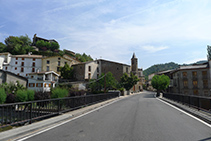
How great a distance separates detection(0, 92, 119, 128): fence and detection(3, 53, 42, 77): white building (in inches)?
1787

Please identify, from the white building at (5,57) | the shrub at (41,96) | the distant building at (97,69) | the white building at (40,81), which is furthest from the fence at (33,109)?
the white building at (5,57)

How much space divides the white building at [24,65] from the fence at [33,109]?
45390 millimetres

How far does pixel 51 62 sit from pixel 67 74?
7411 millimetres

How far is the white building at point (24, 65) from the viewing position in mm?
51294

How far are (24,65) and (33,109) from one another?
51.7 m

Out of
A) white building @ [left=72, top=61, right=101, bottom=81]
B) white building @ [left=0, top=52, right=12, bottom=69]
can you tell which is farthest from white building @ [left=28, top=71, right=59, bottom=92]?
white building @ [left=0, top=52, right=12, bottom=69]

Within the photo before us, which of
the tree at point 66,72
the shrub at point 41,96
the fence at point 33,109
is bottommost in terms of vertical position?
the shrub at point 41,96

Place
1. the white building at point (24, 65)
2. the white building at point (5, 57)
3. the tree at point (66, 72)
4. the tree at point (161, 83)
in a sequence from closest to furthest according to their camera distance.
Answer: the tree at point (161, 83)
the tree at point (66, 72)
the white building at point (5, 57)
the white building at point (24, 65)

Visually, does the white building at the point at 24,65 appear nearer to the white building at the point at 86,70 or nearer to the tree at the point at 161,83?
the white building at the point at 86,70

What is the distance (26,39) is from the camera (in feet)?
247

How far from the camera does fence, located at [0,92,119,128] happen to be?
5.67m

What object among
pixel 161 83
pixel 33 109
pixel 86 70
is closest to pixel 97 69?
pixel 86 70

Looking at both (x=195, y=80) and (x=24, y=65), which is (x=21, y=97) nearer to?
(x=24, y=65)

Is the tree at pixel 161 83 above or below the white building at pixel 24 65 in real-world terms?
below
